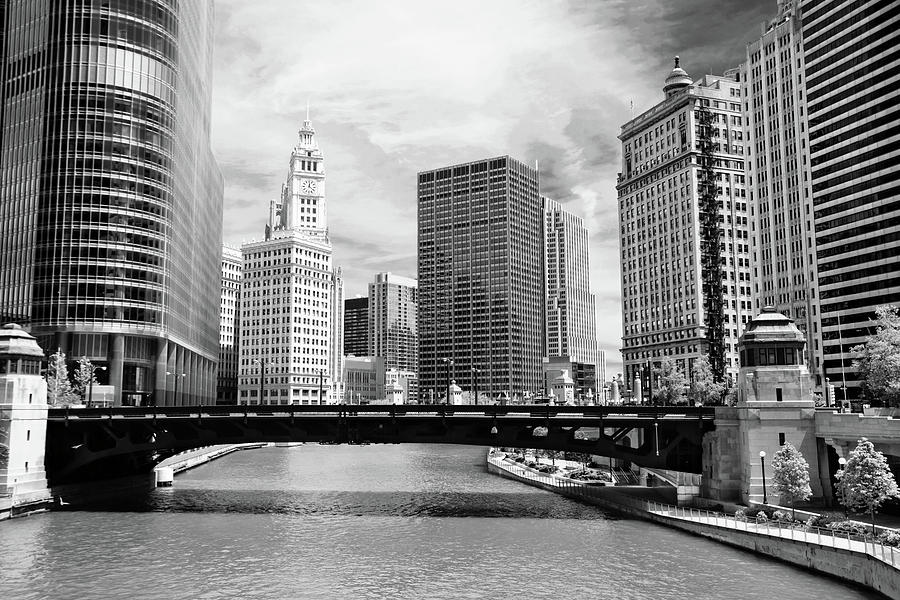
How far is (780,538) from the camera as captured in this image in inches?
2128

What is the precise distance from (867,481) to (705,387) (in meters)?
82.5

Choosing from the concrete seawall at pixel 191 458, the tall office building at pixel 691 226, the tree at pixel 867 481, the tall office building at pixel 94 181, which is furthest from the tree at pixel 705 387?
the tall office building at pixel 94 181

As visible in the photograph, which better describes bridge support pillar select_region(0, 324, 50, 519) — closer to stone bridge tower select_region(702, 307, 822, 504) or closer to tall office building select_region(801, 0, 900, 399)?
stone bridge tower select_region(702, 307, 822, 504)

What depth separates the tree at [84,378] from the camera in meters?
119

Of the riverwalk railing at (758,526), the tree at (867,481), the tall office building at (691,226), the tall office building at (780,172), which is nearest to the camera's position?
the riverwalk railing at (758,526)

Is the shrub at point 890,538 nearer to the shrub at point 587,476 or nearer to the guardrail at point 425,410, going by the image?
the guardrail at point 425,410

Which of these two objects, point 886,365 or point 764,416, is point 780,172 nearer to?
point 886,365

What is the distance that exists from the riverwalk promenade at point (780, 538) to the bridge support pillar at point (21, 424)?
2296 inches

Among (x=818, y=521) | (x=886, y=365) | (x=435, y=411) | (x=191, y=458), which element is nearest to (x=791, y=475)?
(x=818, y=521)

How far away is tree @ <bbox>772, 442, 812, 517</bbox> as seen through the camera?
61562 mm

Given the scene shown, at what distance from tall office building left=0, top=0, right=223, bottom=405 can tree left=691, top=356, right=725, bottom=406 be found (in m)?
93.0

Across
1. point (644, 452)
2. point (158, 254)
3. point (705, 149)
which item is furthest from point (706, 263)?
point (158, 254)

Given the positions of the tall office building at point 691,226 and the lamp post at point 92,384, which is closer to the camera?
the lamp post at point 92,384

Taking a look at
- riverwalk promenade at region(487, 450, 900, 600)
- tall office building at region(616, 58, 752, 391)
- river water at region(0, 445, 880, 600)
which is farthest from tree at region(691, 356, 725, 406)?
river water at region(0, 445, 880, 600)
